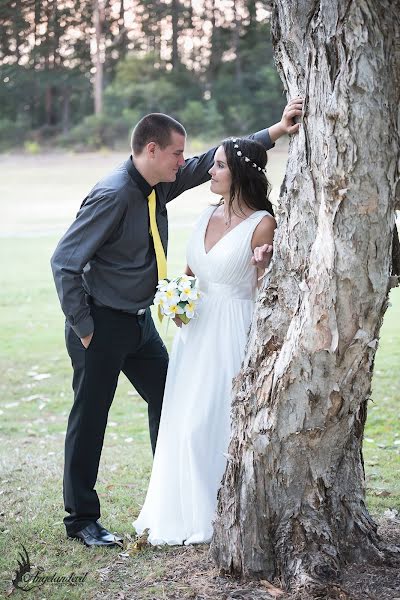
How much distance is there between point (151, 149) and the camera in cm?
449

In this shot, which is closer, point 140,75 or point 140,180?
point 140,180

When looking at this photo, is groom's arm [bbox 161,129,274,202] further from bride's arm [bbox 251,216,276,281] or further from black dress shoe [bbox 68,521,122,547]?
black dress shoe [bbox 68,521,122,547]

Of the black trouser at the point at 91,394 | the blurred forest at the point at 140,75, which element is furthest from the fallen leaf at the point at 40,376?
the black trouser at the point at 91,394

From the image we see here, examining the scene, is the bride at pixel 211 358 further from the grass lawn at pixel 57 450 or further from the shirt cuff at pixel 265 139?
the grass lawn at pixel 57 450

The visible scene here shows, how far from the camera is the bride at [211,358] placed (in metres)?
4.38

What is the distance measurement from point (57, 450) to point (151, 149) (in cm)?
324

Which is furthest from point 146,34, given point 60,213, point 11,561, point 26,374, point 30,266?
point 11,561

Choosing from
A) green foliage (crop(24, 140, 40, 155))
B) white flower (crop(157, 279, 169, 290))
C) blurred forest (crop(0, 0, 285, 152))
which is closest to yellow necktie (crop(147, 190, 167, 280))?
white flower (crop(157, 279, 169, 290))

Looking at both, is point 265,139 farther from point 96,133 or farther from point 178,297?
point 96,133

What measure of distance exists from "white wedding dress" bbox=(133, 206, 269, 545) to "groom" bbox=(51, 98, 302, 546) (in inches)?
10.7

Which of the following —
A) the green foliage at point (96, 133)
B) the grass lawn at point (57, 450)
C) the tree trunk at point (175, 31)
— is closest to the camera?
the grass lawn at point (57, 450)

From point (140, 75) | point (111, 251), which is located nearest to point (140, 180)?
point (111, 251)

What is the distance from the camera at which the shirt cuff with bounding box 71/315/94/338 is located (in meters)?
4.33

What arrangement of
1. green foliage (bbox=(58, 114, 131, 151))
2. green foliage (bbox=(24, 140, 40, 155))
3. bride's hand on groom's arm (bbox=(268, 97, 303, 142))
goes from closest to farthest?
bride's hand on groom's arm (bbox=(268, 97, 303, 142)), green foliage (bbox=(58, 114, 131, 151)), green foliage (bbox=(24, 140, 40, 155))
